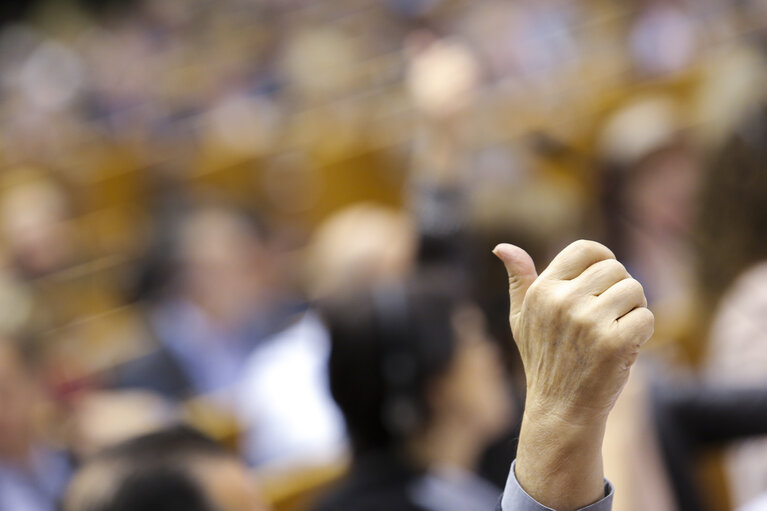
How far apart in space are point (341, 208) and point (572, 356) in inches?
113

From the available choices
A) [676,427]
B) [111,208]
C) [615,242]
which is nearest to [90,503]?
[676,427]

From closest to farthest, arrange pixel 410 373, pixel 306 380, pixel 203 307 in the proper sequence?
pixel 410 373 < pixel 306 380 < pixel 203 307

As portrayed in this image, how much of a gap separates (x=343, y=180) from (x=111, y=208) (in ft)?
2.78

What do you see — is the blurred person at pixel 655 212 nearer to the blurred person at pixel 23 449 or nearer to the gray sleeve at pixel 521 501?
the blurred person at pixel 23 449

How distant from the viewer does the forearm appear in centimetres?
41

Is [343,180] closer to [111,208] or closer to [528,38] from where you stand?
[111,208]

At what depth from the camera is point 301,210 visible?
125 inches

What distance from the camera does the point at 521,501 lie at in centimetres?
42

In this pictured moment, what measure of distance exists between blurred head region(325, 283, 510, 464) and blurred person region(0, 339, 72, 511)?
65 centimetres

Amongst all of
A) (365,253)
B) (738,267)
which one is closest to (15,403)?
(365,253)

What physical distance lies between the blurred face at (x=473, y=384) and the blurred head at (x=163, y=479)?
0.91ft

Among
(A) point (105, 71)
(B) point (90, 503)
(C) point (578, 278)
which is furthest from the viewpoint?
(A) point (105, 71)

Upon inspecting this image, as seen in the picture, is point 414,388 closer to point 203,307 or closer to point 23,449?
point 23,449

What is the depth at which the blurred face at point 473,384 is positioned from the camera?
40.9 inches
